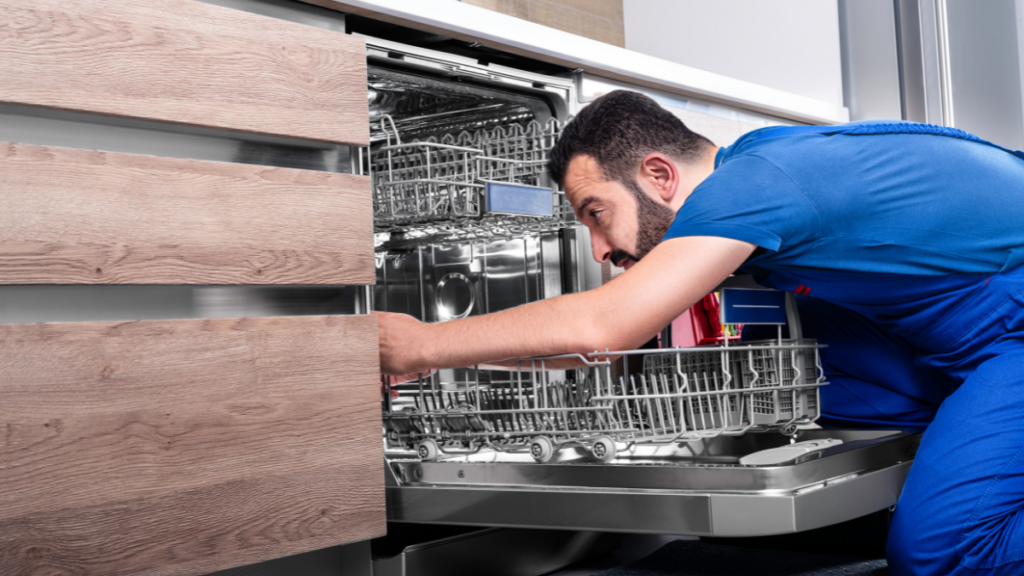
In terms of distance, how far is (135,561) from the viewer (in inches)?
35.5

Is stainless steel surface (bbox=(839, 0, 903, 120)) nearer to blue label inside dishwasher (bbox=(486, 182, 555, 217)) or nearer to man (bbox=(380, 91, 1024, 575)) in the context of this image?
man (bbox=(380, 91, 1024, 575))

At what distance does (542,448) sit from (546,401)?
0.05 meters

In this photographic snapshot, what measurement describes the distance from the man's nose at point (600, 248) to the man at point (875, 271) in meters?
0.03

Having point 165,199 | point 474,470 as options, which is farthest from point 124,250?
point 474,470

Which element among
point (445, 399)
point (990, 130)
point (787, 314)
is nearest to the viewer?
point (787, 314)

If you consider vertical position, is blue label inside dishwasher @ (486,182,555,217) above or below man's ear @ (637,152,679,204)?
below

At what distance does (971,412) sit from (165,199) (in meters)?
0.97

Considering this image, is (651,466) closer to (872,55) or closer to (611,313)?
(611,313)

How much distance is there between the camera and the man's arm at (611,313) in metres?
1.03

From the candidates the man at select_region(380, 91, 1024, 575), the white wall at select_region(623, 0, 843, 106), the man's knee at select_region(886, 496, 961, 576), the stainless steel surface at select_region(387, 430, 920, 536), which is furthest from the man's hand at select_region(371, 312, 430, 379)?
the white wall at select_region(623, 0, 843, 106)

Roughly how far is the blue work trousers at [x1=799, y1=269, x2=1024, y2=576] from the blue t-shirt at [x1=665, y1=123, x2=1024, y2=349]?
2 centimetres

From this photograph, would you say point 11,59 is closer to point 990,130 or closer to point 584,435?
point 584,435

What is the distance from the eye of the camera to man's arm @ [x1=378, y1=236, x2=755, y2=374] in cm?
103

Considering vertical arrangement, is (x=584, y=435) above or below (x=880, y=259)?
below
